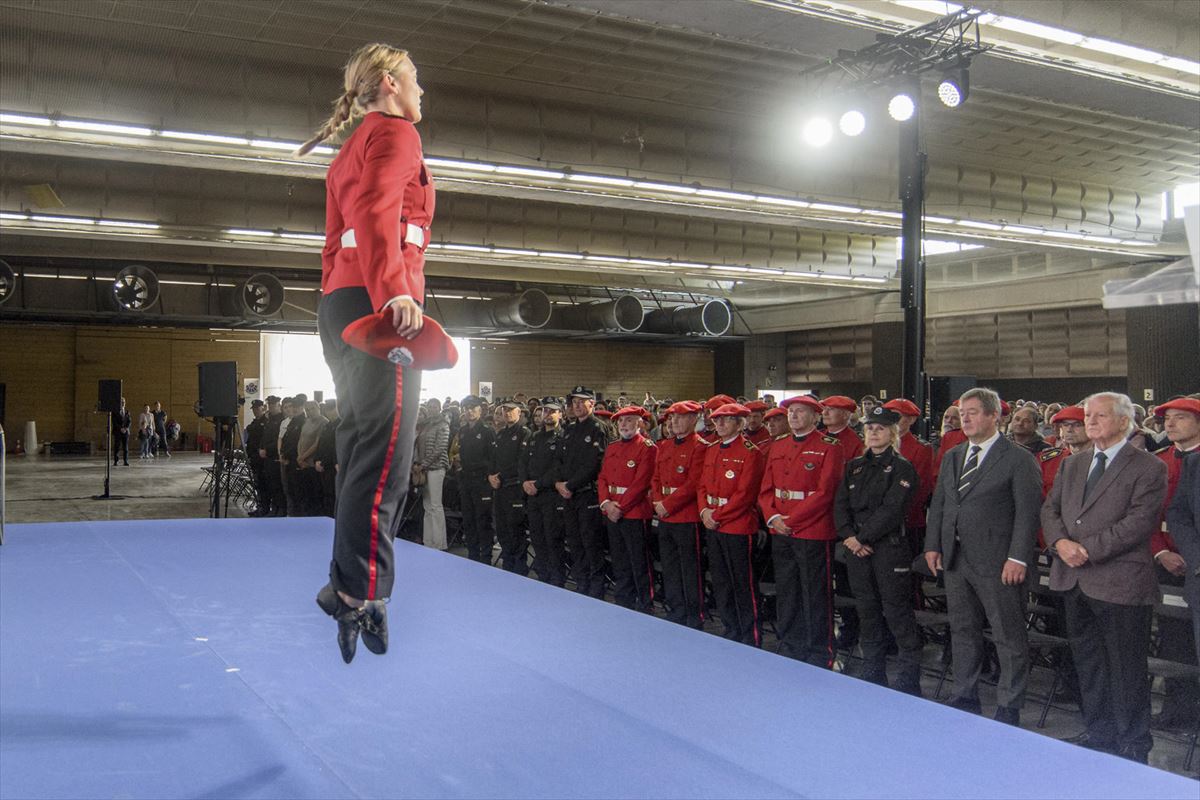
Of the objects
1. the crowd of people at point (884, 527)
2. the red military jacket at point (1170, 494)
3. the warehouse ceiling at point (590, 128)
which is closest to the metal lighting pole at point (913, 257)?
the crowd of people at point (884, 527)

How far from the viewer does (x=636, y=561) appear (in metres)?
8.54

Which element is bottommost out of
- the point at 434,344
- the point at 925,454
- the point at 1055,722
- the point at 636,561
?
the point at 1055,722

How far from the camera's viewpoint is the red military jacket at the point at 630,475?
→ 8.36m

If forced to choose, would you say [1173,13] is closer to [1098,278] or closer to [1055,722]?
[1055,722]

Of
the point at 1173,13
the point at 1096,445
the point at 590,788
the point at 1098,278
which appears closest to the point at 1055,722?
the point at 1096,445

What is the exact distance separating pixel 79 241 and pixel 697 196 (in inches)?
487

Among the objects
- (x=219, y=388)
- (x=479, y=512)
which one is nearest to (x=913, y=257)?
(x=479, y=512)

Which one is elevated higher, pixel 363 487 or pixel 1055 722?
pixel 363 487

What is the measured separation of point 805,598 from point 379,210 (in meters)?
5.16

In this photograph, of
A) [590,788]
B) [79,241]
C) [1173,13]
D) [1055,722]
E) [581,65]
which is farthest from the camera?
[79,241]

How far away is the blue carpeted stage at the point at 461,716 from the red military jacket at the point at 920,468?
3.95 meters

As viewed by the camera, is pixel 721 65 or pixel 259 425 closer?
pixel 721 65

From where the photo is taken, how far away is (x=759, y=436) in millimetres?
8188

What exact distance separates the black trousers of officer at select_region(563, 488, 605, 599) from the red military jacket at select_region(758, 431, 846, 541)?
2852 mm
